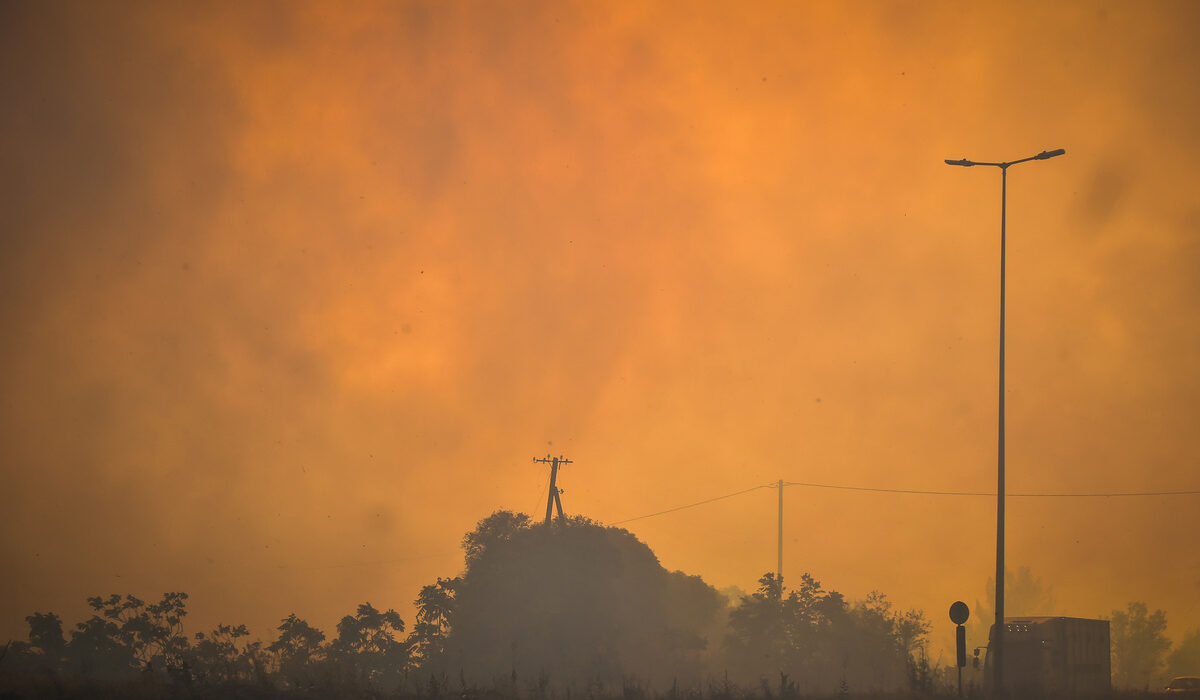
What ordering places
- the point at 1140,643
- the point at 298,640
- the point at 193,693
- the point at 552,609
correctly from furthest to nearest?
the point at 1140,643 < the point at 552,609 < the point at 298,640 < the point at 193,693

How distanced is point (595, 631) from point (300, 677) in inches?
1678

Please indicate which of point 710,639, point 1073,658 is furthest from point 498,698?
point 710,639

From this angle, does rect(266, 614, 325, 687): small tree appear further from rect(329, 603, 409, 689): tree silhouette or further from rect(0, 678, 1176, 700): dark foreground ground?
rect(0, 678, 1176, 700): dark foreground ground

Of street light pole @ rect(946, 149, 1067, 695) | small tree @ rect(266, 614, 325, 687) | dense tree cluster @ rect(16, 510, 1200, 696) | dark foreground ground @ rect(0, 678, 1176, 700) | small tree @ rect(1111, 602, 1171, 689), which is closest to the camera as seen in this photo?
dark foreground ground @ rect(0, 678, 1176, 700)

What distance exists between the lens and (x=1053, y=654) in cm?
3684

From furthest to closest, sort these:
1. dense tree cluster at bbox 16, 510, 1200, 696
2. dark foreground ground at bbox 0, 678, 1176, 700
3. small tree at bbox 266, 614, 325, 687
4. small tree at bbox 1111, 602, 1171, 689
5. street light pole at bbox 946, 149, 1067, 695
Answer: small tree at bbox 1111, 602, 1171, 689, dense tree cluster at bbox 16, 510, 1200, 696, small tree at bbox 266, 614, 325, 687, street light pole at bbox 946, 149, 1067, 695, dark foreground ground at bbox 0, 678, 1176, 700

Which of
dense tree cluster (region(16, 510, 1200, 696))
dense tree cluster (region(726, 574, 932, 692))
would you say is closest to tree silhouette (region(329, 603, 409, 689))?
dense tree cluster (region(16, 510, 1200, 696))

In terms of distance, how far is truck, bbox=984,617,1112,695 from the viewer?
120 feet

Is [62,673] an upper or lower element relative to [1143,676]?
upper

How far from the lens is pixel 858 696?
24984 millimetres

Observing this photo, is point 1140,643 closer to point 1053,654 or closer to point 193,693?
point 1053,654

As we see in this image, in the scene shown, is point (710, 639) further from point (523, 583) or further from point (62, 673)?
point (62, 673)

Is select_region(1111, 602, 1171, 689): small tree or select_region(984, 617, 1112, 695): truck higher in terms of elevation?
select_region(984, 617, 1112, 695): truck

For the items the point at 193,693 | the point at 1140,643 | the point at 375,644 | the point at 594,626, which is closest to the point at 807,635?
the point at 594,626
